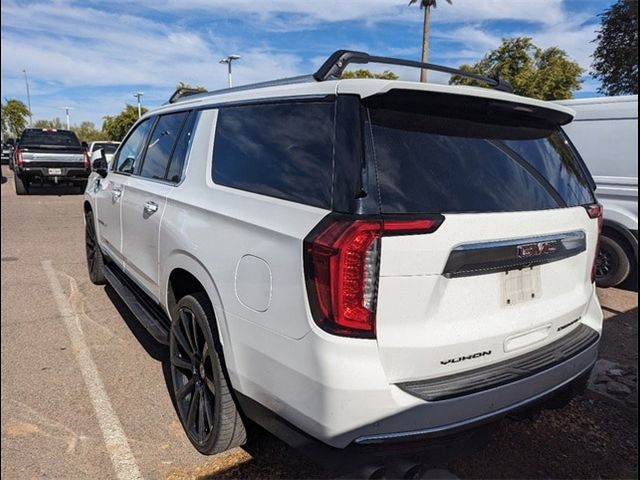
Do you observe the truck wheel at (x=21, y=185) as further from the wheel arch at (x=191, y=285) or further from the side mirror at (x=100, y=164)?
the wheel arch at (x=191, y=285)

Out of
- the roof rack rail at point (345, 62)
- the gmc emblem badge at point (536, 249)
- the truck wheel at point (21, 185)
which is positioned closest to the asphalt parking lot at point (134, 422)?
the gmc emblem badge at point (536, 249)

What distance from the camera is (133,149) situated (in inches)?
167

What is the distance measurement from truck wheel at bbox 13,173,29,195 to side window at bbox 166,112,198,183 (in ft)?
43.0

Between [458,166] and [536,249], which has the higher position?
[458,166]

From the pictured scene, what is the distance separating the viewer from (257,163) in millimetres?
2252

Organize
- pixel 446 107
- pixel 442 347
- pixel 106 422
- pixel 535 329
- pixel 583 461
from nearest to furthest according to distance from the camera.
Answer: pixel 442 347, pixel 446 107, pixel 535 329, pixel 583 461, pixel 106 422

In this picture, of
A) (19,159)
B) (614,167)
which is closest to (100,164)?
(614,167)

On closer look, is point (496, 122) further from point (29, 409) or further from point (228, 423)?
point (29, 409)

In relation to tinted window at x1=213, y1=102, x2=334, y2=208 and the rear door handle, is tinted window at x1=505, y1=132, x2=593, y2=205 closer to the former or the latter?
tinted window at x1=213, y1=102, x2=334, y2=208

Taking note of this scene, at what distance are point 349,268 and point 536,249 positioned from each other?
901 mm

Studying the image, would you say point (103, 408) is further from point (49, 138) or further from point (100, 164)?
point (49, 138)

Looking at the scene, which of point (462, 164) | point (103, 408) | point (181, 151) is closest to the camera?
point (462, 164)

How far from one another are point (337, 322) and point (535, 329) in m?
1.00

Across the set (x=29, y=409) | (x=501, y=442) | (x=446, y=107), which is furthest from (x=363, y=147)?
(x=29, y=409)
